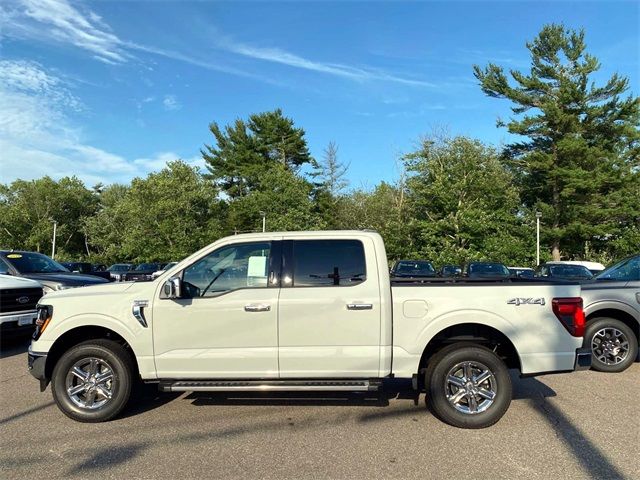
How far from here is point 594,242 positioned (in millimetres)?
41375

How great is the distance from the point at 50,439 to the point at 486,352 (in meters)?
4.34

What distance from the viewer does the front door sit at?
17.6 ft

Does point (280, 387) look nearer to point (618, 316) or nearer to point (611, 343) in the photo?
point (611, 343)

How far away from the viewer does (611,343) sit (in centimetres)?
807

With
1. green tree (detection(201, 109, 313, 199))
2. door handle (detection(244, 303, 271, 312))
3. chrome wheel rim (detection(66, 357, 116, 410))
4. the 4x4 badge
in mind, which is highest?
green tree (detection(201, 109, 313, 199))

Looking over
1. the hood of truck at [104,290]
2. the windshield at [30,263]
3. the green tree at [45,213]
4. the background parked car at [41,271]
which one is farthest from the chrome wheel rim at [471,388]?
the green tree at [45,213]

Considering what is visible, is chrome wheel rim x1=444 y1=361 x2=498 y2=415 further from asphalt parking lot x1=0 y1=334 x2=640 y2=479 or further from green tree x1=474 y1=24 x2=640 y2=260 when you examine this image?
green tree x1=474 y1=24 x2=640 y2=260

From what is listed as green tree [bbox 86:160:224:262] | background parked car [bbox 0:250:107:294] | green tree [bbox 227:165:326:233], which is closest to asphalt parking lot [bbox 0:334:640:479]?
background parked car [bbox 0:250:107:294]

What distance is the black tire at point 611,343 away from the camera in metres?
8.02

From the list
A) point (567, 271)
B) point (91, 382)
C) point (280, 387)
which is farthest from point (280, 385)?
point (567, 271)

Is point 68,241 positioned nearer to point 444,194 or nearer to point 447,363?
point 444,194

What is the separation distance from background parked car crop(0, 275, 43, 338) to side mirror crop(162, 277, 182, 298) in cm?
521

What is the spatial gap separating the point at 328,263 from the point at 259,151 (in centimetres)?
5675

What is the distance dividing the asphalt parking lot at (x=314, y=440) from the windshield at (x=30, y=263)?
5.96 meters
